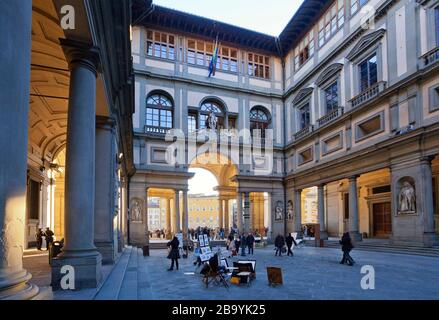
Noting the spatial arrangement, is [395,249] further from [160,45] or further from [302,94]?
[160,45]

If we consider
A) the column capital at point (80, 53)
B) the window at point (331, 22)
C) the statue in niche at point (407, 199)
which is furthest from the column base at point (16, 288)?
the window at point (331, 22)

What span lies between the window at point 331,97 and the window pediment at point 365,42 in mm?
2964

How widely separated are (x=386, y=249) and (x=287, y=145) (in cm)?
1647

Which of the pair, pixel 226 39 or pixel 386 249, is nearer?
pixel 386 249

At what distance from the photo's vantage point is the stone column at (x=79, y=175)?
816cm

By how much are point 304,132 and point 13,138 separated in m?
32.3

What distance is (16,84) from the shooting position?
3959 millimetres

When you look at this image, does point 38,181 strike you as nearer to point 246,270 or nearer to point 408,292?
point 246,270

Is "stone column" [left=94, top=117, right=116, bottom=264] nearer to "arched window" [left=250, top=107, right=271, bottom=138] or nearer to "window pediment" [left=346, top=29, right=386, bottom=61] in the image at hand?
"window pediment" [left=346, top=29, right=386, bottom=61]

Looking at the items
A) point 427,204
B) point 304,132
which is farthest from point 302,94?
point 427,204

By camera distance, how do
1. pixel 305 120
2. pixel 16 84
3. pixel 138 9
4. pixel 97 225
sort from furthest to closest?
pixel 305 120
pixel 138 9
pixel 97 225
pixel 16 84

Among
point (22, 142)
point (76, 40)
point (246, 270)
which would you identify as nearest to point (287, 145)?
point (246, 270)

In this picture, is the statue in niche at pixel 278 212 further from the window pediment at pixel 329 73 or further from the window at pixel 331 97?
the window pediment at pixel 329 73

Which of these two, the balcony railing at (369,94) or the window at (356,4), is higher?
the window at (356,4)
